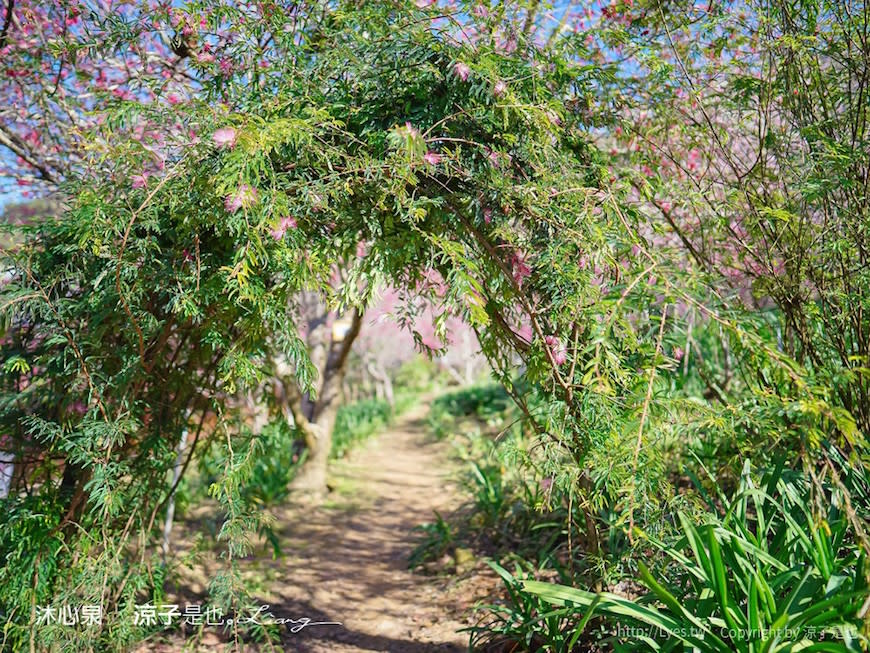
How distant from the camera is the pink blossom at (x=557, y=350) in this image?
2191 millimetres

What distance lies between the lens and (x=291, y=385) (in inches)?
204

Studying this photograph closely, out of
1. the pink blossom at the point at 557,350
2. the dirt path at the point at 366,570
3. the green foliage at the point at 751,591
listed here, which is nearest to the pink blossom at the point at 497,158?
the pink blossom at the point at 557,350

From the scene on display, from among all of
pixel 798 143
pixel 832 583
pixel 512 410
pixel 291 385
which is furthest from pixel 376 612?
pixel 512 410

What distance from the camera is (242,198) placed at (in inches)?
70.8

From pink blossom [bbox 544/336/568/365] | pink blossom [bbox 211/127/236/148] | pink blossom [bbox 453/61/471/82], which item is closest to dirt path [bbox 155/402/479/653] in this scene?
pink blossom [bbox 544/336/568/365]

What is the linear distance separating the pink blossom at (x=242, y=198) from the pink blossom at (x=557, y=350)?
1.07 meters

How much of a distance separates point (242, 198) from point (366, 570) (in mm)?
3202

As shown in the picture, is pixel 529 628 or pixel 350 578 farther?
pixel 350 578

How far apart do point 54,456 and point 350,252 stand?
1.55 m

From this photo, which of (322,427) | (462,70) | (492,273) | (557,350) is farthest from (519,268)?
(322,427)

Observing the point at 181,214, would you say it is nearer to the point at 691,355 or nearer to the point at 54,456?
the point at 54,456

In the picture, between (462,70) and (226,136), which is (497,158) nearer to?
(462,70)

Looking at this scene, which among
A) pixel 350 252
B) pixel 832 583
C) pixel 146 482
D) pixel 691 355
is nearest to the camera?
pixel 832 583

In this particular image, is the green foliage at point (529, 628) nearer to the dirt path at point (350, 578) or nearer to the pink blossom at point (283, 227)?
the dirt path at point (350, 578)
